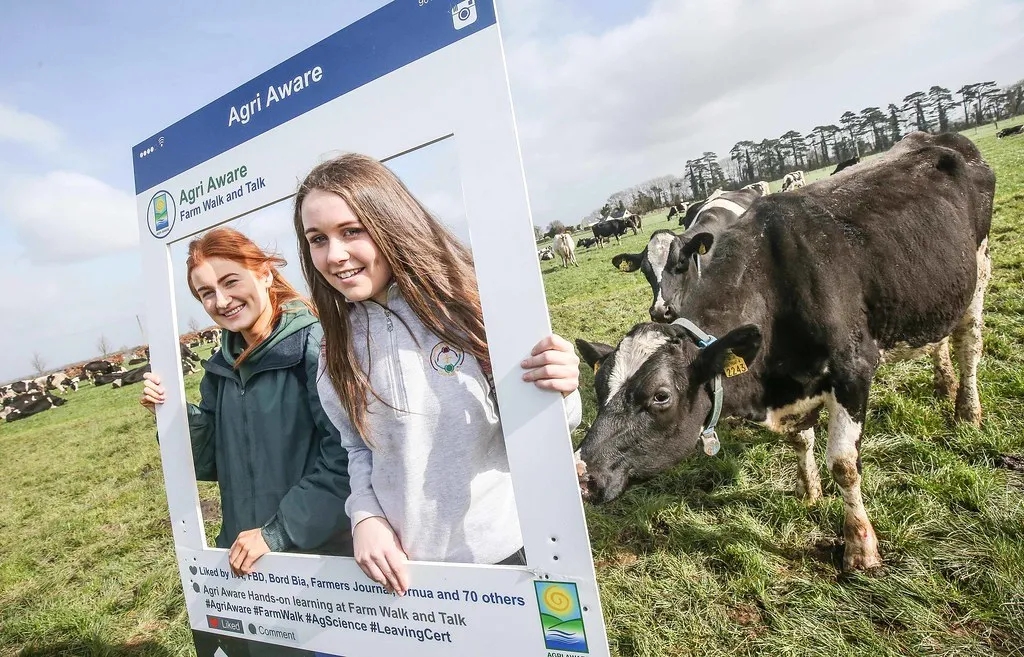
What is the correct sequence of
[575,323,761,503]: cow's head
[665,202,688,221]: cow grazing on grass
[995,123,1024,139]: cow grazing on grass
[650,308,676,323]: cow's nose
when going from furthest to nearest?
[665,202,688,221]: cow grazing on grass, [995,123,1024,139]: cow grazing on grass, [650,308,676,323]: cow's nose, [575,323,761,503]: cow's head

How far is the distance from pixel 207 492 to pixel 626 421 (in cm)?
470

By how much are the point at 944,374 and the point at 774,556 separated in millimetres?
2503

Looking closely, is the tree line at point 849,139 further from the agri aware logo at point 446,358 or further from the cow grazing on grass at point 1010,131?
the agri aware logo at point 446,358

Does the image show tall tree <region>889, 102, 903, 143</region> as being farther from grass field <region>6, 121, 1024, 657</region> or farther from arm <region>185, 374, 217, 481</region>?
arm <region>185, 374, 217, 481</region>

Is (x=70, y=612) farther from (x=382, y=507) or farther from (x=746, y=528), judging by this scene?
(x=746, y=528)

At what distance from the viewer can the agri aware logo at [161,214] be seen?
2.15 metres

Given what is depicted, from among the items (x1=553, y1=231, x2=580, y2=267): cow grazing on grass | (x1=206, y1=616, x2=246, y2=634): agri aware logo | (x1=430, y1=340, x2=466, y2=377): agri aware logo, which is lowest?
(x1=206, y1=616, x2=246, y2=634): agri aware logo

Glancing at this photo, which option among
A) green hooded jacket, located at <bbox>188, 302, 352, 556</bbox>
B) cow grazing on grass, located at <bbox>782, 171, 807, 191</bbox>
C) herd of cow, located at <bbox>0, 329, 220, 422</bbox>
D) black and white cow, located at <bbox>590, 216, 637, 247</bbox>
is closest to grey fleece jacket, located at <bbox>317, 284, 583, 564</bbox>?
green hooded jacket, located at <bbox>188, 302, 352, 556</bbox>

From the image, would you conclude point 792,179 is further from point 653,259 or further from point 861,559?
point 861,559

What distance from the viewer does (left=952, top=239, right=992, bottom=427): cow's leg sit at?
13.3 feet

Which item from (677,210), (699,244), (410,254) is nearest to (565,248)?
(677,210)

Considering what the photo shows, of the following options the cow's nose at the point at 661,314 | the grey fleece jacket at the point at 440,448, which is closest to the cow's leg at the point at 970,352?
the cow's nose at the point at 661,314

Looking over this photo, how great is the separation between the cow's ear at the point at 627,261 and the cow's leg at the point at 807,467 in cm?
487

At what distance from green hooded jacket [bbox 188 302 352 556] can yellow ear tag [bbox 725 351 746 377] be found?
6.93 ft
